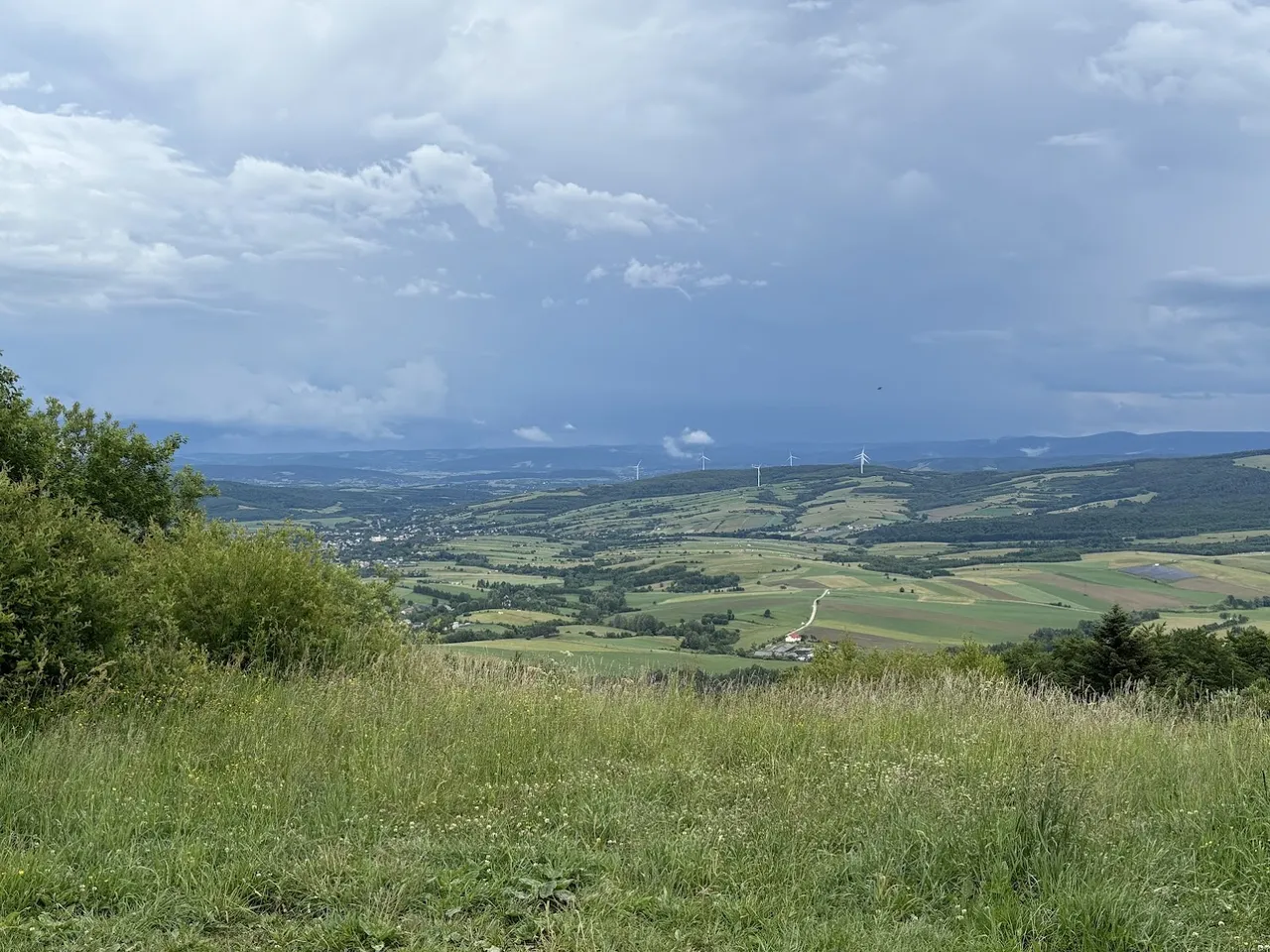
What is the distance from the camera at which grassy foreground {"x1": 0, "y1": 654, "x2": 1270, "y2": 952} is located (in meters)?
4.38

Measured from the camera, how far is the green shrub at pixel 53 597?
23.9 ft

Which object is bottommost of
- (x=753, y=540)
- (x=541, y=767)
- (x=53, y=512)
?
(x=753, y=540)

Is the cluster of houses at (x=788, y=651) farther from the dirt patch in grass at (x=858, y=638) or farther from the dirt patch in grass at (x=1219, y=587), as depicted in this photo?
the dirt patch in grass at (x=1219, y=587)

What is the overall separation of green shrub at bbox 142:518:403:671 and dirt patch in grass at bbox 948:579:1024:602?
8069 centimetres

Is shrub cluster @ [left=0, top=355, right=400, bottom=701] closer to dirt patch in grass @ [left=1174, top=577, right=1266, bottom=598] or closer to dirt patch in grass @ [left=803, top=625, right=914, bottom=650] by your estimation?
dirt patch in grass @ [left=803, top=625, right=914, bottom=650]

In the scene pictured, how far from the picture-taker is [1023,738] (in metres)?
7.55

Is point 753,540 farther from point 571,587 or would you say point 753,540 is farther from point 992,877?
point 992,877

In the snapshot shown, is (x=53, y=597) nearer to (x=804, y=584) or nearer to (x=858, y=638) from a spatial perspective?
(x=858, y=638)

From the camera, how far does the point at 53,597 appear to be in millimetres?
7492

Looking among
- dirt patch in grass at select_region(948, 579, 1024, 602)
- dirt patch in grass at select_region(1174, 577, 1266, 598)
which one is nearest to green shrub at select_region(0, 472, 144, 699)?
dirt patch in grass at select_region(948, 579, 1024, 602)

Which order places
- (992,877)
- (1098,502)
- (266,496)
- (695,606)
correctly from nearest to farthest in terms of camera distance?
(992,877)
(695,606)
(266,496)
(1098,502)

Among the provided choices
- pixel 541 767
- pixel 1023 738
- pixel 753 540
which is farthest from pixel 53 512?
pixel 753 540

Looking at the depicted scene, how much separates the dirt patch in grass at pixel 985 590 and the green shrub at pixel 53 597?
84.3m

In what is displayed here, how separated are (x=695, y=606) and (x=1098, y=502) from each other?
13229 centimetres
